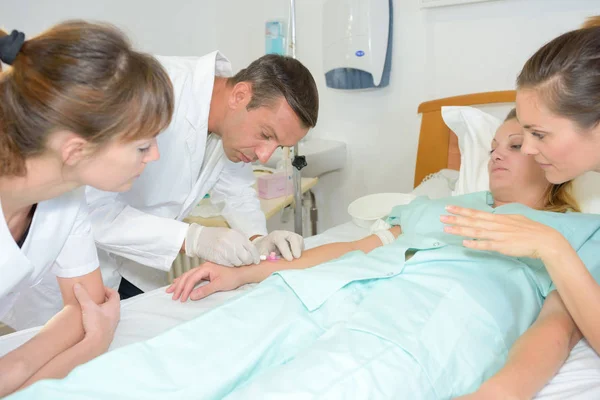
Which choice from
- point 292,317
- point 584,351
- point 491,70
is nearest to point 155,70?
point 292,317

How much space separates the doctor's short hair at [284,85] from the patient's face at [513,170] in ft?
2.03

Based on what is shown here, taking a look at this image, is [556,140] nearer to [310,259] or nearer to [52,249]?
[310,259]

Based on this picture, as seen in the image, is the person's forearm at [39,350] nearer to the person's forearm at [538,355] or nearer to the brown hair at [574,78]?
the person's forearm at [538,355]

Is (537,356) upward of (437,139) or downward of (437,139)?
downward

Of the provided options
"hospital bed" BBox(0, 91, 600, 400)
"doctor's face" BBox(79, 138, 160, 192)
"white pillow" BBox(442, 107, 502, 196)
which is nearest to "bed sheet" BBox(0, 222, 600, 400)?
"hospital bed" BBox(0, 91, 600, 400)

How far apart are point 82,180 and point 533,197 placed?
1345 mm

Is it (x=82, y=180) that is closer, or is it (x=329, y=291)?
(x=82, y=180)

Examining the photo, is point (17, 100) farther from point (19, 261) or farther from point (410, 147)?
point (410, 147)

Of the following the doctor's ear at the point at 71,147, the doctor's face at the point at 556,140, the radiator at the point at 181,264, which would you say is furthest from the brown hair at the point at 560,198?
the radiator at the point at 181,264

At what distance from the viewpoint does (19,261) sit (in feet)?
3.59

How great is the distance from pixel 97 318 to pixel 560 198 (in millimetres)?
1409

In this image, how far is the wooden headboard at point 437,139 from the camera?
240 centimetres

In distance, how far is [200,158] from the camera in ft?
5.77

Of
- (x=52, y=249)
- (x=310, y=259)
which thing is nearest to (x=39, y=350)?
(x=52, y=249)
